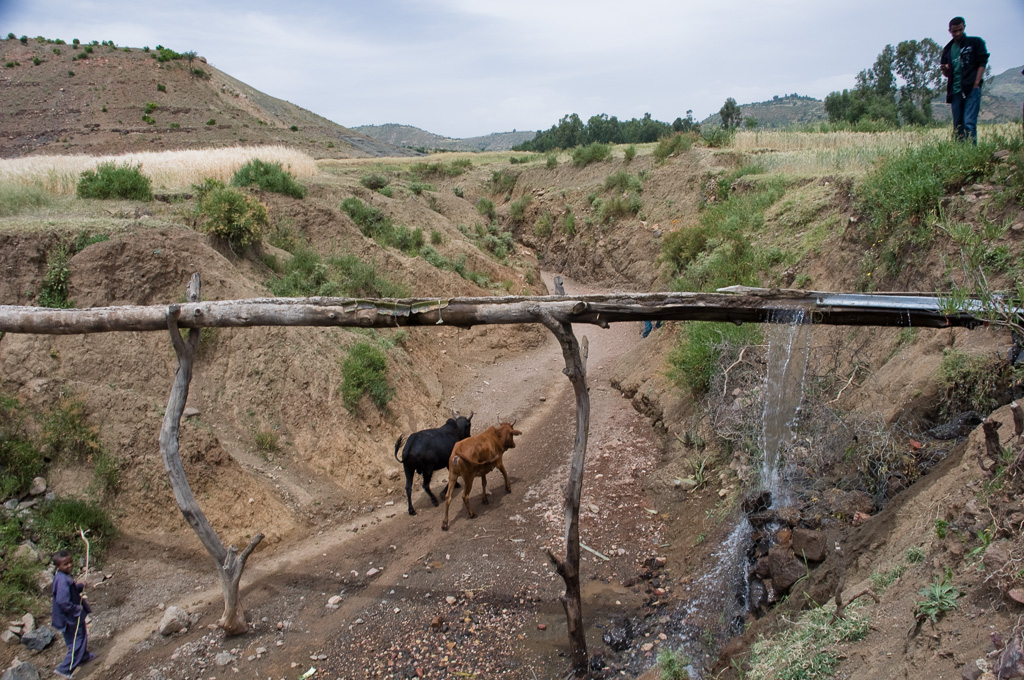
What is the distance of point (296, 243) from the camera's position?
14836mm

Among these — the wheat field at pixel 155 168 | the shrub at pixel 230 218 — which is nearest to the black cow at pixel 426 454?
the shrub at pixel 230 218

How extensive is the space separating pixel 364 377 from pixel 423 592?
4451 mm

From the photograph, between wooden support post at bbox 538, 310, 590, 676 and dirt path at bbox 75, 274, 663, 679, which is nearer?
wooden support post at bbox 538, 310, 590, 676

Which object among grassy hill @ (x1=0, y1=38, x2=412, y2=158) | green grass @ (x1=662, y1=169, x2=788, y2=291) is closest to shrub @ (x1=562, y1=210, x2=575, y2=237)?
green grass @ (x1=662, y1=169, x2=788, y2=291)

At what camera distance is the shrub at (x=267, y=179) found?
1602 centimetres

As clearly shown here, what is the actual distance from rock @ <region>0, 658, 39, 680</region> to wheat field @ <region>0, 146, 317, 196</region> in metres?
11.8

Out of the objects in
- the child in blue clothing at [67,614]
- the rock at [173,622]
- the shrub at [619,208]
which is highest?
the shrub at [619,208]

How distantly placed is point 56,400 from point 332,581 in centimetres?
460

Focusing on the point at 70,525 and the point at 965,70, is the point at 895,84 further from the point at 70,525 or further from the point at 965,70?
the point at 70,525

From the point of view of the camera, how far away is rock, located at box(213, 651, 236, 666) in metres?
5.90

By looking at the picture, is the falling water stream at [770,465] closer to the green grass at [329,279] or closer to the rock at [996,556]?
the rock at [996,556]

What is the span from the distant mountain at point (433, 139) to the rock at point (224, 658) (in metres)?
146

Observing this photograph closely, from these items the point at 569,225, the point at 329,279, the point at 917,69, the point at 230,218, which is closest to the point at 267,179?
the point at 230,218

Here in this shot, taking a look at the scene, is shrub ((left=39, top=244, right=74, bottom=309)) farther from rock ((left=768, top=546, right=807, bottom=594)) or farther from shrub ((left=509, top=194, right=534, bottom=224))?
shrub ((left=509, top=194, right=534, bottom=224))
